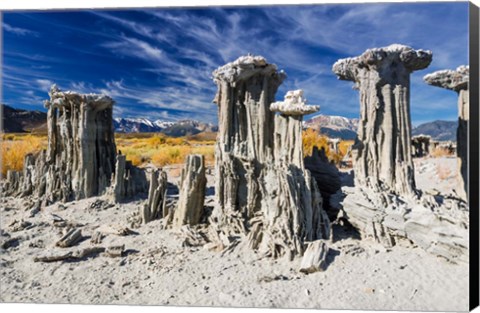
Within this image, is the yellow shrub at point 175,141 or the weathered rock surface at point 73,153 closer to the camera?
the weathered rock surface at point 73,153

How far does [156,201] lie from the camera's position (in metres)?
8.66

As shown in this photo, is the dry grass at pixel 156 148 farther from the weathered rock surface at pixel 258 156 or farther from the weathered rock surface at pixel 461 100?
the weathered rock surface at pixel 461 100

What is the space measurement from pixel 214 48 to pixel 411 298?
6.01 meters

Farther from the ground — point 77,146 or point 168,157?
point 77,146

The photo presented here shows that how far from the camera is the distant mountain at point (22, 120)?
7.39m

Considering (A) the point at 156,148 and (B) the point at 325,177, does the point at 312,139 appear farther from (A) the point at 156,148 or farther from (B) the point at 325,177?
(A) the point at 156,148

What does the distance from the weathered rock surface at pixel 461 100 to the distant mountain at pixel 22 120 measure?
8041 millimetres

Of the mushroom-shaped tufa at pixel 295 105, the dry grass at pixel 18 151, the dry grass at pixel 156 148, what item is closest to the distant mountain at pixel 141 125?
the dry grass at pixel 156 148

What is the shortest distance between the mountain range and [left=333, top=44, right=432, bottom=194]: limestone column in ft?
2.22

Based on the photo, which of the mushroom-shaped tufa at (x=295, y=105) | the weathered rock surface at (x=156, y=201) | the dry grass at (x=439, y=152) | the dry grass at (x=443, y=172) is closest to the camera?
the mushroom-shaped tufa at (x=295, y=105)

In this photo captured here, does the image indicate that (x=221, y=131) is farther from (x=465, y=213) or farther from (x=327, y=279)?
(x=465, y=213)

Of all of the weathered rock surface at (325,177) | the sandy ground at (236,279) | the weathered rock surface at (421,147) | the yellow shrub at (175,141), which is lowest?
the sandy ground at (236,279)

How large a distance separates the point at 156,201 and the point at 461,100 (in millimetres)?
6926

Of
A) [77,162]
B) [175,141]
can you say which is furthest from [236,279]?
[175,141]
